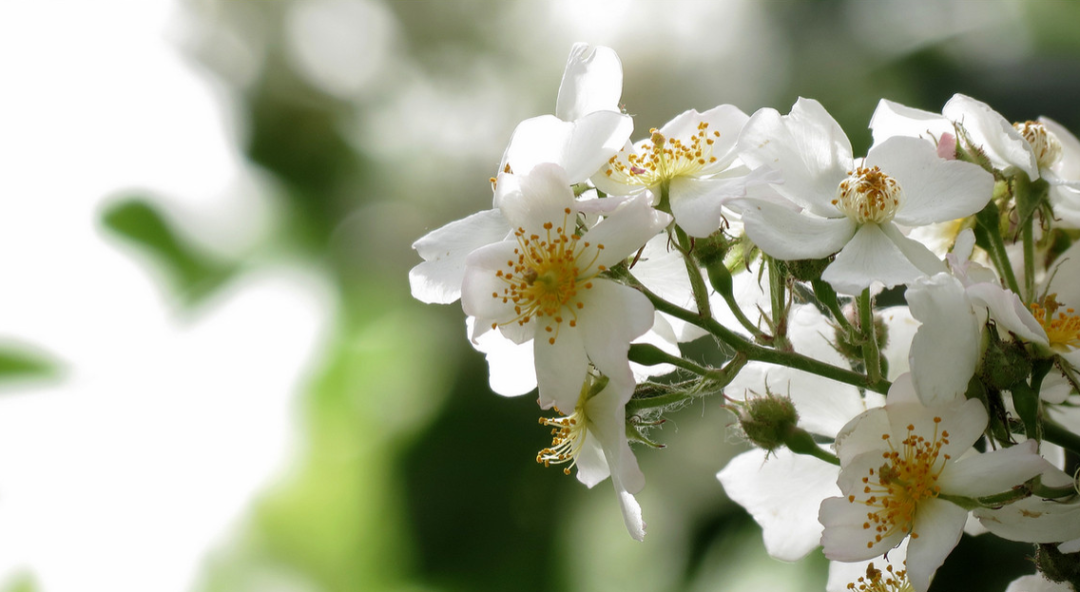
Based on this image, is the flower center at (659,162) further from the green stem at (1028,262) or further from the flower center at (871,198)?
the green stem at (1028,262)

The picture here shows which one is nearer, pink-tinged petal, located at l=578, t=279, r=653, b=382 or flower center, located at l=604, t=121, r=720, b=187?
pink-tinged petal, located at l=578, t=279, r=653, b=382

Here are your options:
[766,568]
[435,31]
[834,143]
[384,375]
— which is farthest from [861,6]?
[834,143]

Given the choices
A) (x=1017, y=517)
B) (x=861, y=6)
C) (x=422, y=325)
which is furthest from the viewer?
(x=422, y=325)

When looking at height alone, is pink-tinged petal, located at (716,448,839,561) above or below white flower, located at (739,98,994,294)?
below

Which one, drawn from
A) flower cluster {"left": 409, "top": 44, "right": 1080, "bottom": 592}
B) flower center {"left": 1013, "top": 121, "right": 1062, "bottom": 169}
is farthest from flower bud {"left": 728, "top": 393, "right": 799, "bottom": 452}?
flower center {"left": 1013, "top": 121, "right": 1062, "bottom": 169}

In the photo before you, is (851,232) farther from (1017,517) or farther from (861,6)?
(861,6)

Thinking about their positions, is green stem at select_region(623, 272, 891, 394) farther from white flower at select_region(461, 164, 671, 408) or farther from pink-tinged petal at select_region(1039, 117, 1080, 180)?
pink-tinged petal at select_region(1039, 117, 1080, 180)

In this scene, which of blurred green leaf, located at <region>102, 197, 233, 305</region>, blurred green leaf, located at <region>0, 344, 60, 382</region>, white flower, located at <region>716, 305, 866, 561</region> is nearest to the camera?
white flower, located at <region>716, 305, 866, 561</region>
